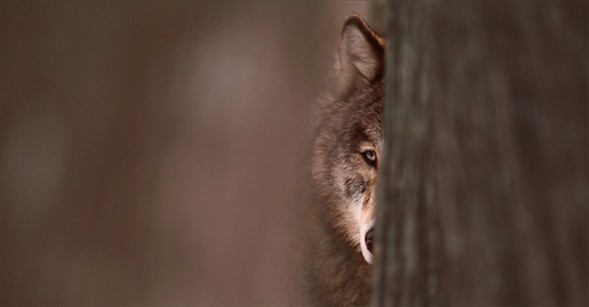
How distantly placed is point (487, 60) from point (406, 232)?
0.45 feet

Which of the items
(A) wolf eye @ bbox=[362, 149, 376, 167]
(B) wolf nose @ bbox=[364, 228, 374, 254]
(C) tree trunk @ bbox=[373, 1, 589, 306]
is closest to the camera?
(C) tree trunk @ bbox=[373, 1, 589, 306]

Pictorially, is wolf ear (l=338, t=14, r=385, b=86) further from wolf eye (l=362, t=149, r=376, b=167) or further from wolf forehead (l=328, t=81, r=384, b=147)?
wolf eye (l=362, t=149, r=376, b=167)

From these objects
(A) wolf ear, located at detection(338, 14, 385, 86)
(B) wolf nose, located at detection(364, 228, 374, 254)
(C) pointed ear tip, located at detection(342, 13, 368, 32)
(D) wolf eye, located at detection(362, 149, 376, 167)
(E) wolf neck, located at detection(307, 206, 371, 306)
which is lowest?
(E) wolf neck, located at detection(307, 206, 371, 306)

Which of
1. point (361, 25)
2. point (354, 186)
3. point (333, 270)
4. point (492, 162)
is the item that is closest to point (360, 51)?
point (361, 25)

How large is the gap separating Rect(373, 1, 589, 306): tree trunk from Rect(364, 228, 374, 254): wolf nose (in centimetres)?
100

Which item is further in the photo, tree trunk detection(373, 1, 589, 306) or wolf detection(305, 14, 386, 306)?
wolf detection(305, 14, 386, 306)

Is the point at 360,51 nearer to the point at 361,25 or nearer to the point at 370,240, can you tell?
the point at 361,25

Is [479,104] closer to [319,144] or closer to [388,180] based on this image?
[388,180]

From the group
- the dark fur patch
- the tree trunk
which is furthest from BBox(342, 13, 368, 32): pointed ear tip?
the tree trunk

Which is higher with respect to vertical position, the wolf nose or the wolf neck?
the wolf nose

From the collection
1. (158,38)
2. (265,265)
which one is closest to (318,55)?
(158,38)

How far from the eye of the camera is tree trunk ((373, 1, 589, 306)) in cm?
51

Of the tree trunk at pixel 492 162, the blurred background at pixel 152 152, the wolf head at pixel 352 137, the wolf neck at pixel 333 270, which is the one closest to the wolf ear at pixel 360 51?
the wolf head at pixel 352 137

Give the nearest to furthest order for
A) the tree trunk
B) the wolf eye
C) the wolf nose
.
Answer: the tree trunk, the wolf nose, the wolf eye
